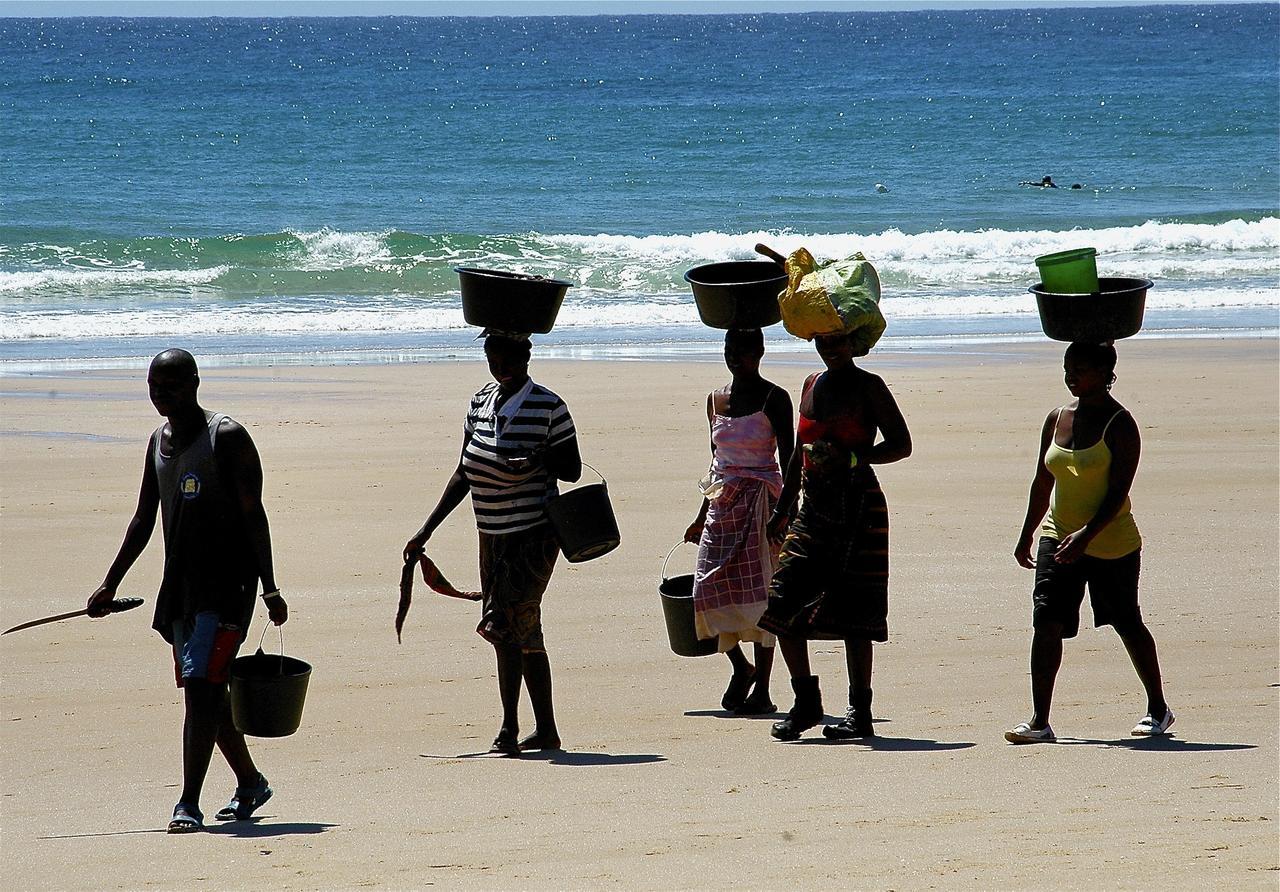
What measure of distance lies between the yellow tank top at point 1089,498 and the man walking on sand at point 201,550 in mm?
2483

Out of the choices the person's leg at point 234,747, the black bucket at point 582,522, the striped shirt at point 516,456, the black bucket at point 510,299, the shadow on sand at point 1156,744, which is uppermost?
the black bucket at point 510,299

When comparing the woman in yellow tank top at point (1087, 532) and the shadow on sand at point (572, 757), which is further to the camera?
the shadow on sand at point (572, 757)

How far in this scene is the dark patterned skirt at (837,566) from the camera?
16.6ft

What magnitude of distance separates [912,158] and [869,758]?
3821 centimetres

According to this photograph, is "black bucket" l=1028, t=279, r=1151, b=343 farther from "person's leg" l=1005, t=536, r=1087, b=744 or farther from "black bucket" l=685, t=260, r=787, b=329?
"black bucket" l=685, t=260, r=787, b=329

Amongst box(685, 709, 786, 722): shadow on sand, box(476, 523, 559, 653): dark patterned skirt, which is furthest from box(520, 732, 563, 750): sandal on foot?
box(685, 709, 786, 722): shadow on sand

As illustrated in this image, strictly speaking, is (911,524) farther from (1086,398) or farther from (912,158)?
(912,158)

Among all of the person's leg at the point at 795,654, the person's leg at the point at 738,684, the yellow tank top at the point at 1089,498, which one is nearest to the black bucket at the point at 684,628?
the person's leg at the point at 738,684

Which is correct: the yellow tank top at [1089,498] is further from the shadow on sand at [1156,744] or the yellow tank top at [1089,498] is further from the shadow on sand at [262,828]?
the shadow on sand at [262,828]

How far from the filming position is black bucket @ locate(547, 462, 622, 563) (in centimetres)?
510

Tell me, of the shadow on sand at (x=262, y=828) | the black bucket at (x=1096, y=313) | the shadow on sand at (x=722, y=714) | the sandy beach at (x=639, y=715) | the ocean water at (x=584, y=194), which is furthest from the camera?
the ocean water at (x=584, y=194)

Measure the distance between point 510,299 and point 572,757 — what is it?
5.11 feet

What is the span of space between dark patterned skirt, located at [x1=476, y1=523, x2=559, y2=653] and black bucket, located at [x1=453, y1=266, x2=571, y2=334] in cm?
69

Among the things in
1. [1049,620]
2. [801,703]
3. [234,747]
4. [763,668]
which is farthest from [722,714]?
[234,747]
